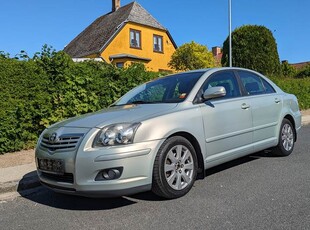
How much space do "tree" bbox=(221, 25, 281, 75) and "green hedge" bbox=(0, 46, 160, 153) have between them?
11632 mm

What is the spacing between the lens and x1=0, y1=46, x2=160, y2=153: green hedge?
7562mm

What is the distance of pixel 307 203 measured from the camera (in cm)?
413

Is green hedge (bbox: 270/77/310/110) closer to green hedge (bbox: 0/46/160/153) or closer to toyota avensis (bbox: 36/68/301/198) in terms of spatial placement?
green hedge (bbox: 0/46/160/153)

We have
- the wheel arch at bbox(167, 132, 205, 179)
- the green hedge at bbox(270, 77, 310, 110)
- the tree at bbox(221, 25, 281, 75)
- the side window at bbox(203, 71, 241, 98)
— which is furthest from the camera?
the tree at bbox(221, 25, 281, 75)

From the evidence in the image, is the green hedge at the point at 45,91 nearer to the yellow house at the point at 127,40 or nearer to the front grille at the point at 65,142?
the front grille at the point at 65,142

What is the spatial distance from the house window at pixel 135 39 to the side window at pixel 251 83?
25.5 meters

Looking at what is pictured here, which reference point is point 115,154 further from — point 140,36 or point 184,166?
point 140,36

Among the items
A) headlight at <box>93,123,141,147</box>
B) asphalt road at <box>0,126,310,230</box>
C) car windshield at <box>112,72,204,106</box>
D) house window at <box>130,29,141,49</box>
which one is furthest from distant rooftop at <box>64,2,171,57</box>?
headlight at <box>93,123,141,147</box>

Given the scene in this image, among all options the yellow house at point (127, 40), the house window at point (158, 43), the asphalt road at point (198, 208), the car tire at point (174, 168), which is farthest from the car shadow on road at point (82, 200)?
the house window at point (158, 43)

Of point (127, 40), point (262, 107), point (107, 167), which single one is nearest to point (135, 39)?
point (127, 40)

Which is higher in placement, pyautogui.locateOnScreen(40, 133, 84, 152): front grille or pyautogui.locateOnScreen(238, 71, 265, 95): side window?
pyautogui.locateOnScreen(238, 71, 265, 95): side window

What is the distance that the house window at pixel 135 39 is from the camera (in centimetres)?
3100

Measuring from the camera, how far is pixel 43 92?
8.03 meters

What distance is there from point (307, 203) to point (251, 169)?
65.1 inches
